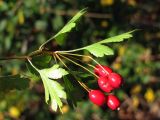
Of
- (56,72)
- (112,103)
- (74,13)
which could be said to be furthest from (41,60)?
(74,13)

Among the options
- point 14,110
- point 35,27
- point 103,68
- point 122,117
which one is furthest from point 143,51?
point 103,68

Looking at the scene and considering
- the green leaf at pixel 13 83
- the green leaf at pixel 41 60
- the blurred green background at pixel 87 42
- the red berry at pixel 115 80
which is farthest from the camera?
the blurred green background at pixel 87 42

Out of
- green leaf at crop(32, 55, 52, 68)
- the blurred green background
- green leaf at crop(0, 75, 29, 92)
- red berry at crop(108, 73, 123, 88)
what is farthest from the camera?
the blurred green background

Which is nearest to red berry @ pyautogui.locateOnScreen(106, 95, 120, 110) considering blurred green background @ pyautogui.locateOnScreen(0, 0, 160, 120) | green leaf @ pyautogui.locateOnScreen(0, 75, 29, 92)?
green leaf @ pyautogui.locateOnScreen(0, 75, 29, 92)

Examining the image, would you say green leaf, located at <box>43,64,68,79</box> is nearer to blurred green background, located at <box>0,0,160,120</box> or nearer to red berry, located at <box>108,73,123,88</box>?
red berry, located at <box>108,73,123,88</box>

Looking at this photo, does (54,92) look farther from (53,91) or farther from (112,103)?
(112,103)

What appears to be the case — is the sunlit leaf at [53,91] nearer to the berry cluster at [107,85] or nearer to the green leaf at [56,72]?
the green leaf at [56,72]

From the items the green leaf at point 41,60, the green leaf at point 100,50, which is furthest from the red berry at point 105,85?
the green leaf at point 41,60

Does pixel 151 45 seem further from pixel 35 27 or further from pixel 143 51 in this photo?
pixel 35 27
